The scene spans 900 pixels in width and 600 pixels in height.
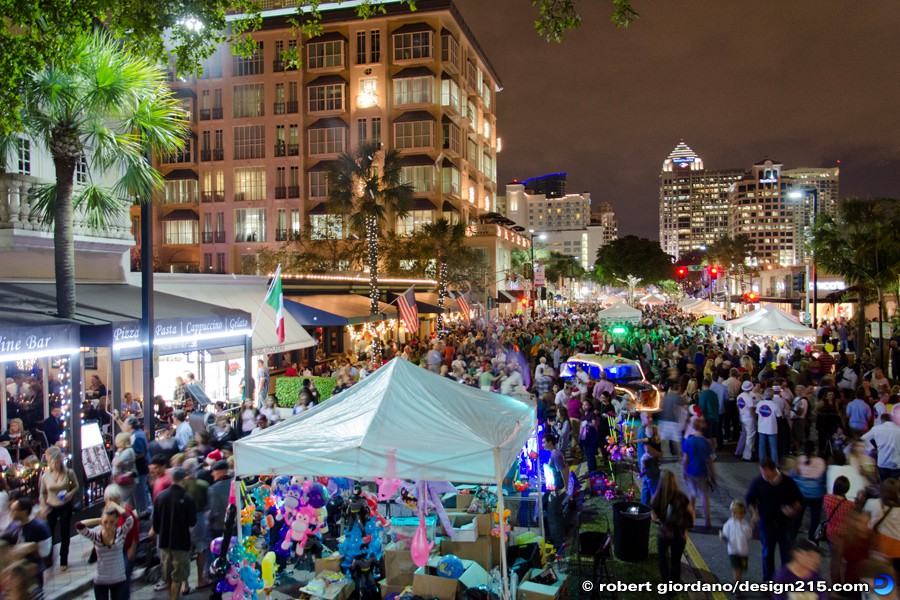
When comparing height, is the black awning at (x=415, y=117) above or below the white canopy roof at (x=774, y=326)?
above

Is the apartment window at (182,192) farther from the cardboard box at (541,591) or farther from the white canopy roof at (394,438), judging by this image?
the cardboard box at (541,591)

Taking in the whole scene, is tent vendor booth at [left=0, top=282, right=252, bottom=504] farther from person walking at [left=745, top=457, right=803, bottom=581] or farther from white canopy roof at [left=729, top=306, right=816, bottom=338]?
white canopy roof at [left=729, top=306, right=816, bottom=338]

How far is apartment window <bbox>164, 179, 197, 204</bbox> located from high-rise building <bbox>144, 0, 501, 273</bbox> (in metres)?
0.10

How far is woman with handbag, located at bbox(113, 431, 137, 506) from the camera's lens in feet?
25.7

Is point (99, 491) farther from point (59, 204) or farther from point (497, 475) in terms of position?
point (497, 475)

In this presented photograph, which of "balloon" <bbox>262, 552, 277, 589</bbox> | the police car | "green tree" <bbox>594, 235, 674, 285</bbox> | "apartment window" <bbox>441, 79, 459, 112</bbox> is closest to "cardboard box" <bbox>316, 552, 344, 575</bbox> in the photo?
"balloon" <bbox>262, 552, 277, 589</bbox>

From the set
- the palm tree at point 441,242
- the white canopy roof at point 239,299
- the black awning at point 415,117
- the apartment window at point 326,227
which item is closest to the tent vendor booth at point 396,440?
the white canopy roof at point 239,299

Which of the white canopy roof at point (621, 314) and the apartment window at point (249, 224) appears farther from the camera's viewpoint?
the apartment window at point (249, 224)

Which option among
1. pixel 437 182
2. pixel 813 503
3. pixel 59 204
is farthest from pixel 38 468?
pixel 437 182

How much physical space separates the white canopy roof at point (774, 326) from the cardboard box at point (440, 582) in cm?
1603

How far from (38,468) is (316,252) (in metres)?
36.3

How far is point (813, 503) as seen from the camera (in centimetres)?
815

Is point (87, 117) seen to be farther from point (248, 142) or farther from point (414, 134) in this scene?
point (248, 142)

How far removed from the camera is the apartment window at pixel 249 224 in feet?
173
